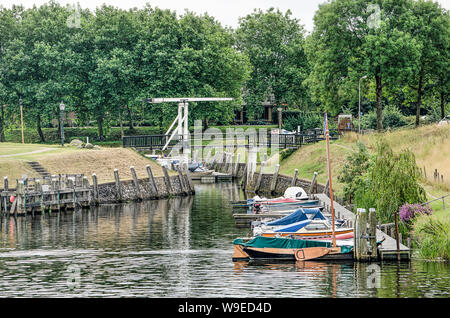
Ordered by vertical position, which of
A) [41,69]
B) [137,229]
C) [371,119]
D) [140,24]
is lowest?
[137,229]

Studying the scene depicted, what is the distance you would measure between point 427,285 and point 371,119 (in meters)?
66.1

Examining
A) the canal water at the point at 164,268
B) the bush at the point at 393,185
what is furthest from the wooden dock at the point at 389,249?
the bush at the point at 393,185

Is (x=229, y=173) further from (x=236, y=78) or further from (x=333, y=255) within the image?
(x=333, y=255)

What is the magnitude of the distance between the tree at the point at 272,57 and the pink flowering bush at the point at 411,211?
80539mm

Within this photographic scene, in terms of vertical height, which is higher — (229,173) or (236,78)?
(236,78)

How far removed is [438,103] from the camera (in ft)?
334

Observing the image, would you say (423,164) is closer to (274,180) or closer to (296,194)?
(296,194)

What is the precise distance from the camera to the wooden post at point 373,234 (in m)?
34.6

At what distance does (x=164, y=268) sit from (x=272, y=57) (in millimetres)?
87843

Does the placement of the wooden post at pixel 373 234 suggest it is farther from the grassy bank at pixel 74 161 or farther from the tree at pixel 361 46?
the tree at pixel 361 46

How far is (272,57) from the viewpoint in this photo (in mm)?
120125

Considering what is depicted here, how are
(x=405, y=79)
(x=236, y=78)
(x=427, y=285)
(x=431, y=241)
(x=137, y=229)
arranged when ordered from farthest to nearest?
1. (x=236, y=78)
2. (x=405, y=79)
3. (x=137, y=229)
4. (x=431, y=241)
5. (x=427, y=285)

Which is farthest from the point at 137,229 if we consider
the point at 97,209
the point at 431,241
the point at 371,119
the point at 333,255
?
the point at 371,119

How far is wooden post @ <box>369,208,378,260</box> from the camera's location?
3456 cm
